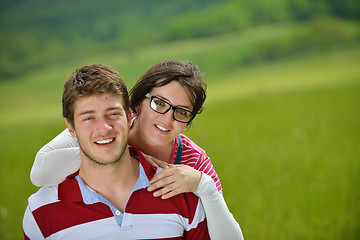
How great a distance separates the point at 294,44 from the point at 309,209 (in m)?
6.26

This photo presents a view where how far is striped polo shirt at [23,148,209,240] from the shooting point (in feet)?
4.98

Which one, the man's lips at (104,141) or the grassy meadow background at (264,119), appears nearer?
the man's lips at (104,141)

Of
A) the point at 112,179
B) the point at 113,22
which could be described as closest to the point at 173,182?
the point at 112,179

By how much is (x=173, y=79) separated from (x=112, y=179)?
0.54 metres

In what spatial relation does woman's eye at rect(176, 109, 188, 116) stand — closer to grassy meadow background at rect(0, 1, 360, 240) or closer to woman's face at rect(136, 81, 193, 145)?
woman's face at rect(136, 81, 193, 145)

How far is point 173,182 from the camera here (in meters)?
1.58

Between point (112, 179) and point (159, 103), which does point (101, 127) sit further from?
point (159, 103)

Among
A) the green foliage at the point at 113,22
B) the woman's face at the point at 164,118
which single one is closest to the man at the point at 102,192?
the woman's face at the point at 164,118

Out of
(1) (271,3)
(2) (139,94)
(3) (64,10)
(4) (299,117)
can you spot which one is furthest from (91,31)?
(2) (139,94)

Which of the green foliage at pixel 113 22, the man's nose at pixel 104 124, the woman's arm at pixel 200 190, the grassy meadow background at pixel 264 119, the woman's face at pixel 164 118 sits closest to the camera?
the man's nose at pixel 104 124

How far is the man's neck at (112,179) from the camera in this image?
1.55m

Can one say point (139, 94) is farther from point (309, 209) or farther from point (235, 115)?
point (235, 115)

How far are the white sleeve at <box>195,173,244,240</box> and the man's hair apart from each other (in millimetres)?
405

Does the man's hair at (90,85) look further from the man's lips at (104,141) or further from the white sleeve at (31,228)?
the white sleeve at (31,228)
